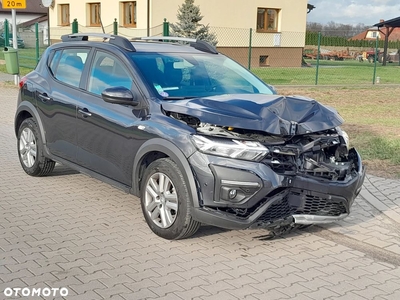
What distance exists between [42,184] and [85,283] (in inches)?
123

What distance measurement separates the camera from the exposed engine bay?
477cm

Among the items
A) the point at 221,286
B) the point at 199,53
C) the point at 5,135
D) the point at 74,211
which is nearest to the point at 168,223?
the point at 221,286

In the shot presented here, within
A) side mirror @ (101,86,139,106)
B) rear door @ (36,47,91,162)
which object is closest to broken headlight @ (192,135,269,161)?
side mirror @ (101,86,139,106)

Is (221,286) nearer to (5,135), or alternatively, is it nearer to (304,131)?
(304,131)

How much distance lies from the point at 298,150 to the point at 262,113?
0.44 meters

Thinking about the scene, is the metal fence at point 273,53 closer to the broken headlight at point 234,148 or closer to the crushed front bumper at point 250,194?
the crushed front bumper at point 250,194

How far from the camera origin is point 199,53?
21.2 ft

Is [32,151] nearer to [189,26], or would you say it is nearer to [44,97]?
[44,97]

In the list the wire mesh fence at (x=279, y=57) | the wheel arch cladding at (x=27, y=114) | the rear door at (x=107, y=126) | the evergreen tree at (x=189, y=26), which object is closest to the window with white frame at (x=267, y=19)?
the wire mesh fence at (x=279, y=57)

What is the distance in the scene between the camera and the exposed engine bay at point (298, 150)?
4.77 m

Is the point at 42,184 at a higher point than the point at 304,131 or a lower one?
lower

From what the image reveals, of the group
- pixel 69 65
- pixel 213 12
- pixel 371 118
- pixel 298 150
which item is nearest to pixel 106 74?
pixel 69 65

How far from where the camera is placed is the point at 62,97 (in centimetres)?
649

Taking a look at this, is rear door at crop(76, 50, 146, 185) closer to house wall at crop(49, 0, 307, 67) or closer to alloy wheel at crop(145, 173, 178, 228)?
alloy wheel at crop(145, 173, 178, 228)
